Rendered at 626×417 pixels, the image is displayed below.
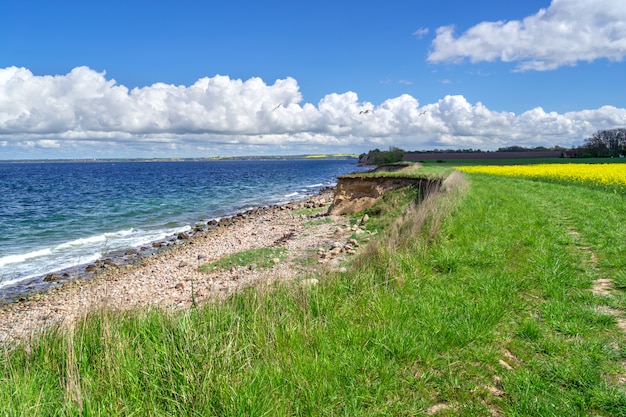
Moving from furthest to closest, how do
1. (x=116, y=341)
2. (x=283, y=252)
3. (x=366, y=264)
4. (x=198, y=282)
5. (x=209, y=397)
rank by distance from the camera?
1. (x=283, y=252)
2. (x=198, y=282)
3. (x=366, y=264)
4. (x=116, y=341)
5. (x=209, y=397)

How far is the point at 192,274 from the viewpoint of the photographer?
11.8 metres

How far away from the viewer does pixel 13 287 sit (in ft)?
48.6

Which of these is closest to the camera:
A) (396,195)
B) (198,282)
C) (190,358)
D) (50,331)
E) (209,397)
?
(209,397)

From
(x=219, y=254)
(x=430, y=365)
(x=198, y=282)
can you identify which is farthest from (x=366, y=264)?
(x=219, y=254)

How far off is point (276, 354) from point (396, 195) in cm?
2147

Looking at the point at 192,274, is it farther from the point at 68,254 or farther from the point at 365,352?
the point at 68,254

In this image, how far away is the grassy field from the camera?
3.84m

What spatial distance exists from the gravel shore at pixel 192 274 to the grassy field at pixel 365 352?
38.5 inches

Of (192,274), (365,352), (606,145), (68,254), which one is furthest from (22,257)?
(606,145)

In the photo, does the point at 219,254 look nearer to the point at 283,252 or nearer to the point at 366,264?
the point at 283,252

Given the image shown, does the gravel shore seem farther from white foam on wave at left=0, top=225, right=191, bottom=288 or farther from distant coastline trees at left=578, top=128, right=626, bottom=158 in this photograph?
distant coastline trees at left=578, top=128, right=626, bottom=158

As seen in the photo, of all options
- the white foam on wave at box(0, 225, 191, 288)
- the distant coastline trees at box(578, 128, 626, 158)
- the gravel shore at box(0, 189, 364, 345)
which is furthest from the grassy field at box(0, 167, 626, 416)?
the distant coastline trees at box(578, 128, 626, 158)

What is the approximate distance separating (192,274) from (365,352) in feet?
27.1

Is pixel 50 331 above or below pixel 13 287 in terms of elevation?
above
